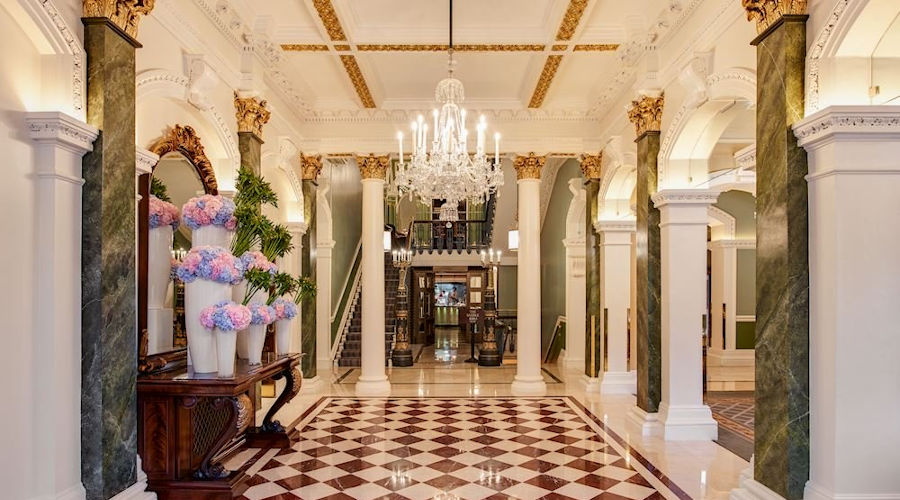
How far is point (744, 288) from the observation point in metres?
12.8

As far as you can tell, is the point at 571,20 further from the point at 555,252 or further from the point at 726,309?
the point at 726,309

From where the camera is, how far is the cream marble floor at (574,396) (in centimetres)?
494

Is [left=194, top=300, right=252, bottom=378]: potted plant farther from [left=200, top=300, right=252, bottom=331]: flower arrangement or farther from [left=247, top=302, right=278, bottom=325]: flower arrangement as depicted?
[left=247, top=302, right=278, bottom=325]: flower arrangement

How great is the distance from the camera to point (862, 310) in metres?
3.36

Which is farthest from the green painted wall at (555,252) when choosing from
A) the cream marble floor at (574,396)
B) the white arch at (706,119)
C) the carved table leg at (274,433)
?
the carved table leg at (274,433)

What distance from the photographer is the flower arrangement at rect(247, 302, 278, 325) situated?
454 cm

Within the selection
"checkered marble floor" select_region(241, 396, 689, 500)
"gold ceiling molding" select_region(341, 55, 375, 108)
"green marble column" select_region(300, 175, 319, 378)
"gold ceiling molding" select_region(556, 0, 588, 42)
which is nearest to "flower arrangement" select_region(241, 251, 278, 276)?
"checkered marble floor" select_region(241, 396, 689, 500)

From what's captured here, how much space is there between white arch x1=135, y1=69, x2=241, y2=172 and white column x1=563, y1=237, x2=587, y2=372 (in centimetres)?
690

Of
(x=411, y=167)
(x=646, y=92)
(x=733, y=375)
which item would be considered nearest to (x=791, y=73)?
(x=646, y=92)

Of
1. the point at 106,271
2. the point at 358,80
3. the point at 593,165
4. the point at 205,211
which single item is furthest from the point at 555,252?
the point at 106,271

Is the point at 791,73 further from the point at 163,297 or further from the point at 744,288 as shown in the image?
the point at 744,288

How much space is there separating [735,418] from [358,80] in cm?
647

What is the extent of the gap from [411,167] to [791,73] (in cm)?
320

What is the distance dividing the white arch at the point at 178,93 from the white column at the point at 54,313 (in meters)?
1.00
